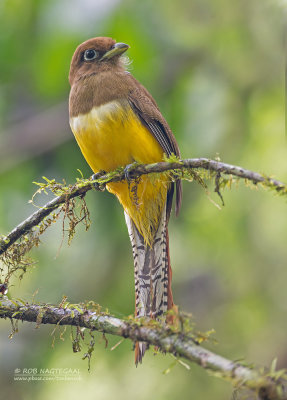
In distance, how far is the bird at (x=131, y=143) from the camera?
12.6 feet

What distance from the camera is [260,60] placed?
604 centimetres

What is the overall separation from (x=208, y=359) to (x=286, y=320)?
165 inches

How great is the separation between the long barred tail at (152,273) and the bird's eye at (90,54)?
1267mm

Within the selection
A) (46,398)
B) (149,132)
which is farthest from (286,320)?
(149,132)

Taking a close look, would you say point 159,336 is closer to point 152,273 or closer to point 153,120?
point 152,273

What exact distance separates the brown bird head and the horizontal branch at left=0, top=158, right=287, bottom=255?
1.15 meters

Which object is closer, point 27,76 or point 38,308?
point 38,308

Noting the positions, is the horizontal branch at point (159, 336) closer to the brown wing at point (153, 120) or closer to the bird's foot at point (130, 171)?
the bird's foot at point (130, 171)

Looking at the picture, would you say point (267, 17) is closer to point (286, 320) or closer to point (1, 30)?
point (1, 30)

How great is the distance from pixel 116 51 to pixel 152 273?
1.73 meters

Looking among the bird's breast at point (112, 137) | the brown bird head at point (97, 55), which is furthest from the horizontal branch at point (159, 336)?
the brown bird head at point (97, 55)

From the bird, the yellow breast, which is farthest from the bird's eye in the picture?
the yellow breast

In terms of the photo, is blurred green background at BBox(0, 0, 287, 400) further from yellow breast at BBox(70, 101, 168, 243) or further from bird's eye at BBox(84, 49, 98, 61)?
yellow breast at BBox(70, 101, 168, 243)

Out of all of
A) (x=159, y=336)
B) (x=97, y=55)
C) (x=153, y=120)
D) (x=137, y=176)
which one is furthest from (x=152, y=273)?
(x=97, y=55)
